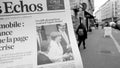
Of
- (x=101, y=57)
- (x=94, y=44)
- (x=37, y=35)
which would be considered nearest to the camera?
(x=37, y=35)

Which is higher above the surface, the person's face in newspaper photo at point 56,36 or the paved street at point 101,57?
the person's face in newspaper photo at point 56,36

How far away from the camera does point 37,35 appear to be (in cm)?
116

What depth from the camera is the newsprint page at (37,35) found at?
112 cm

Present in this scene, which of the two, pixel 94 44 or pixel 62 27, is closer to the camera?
pixel 62 27

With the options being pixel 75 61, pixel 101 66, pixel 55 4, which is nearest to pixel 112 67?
pixel 101 66

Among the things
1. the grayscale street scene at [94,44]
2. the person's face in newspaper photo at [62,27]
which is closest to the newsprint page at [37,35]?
the person's face in newspaper photo at [62,27]

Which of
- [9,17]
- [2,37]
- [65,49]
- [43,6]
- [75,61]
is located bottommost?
[75,61]

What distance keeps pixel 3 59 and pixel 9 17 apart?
39 cm

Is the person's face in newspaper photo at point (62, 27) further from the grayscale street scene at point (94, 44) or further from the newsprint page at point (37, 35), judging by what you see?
the grayscale street scene at point (94, 44)

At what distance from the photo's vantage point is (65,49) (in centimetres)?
120

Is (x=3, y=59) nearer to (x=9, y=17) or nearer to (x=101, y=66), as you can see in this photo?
(x=9, y=17)

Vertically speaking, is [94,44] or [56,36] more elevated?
[56,36]

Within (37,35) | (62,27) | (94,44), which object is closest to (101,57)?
(94,44)

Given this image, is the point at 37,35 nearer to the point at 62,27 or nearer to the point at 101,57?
the point at 62,27
